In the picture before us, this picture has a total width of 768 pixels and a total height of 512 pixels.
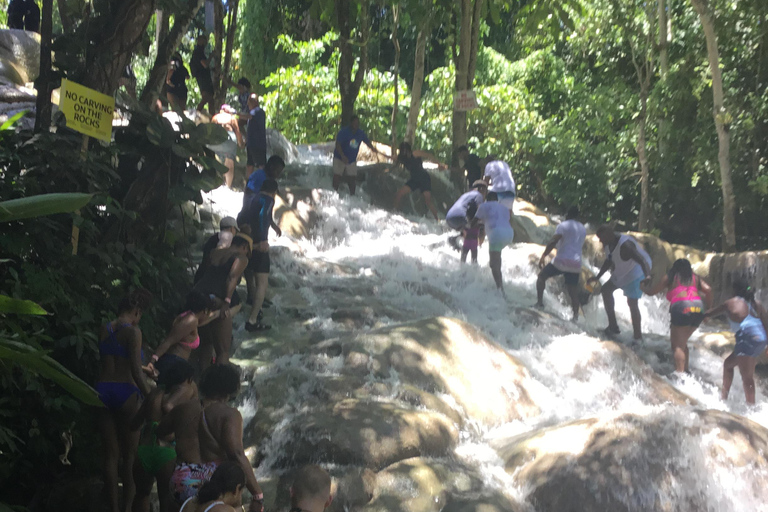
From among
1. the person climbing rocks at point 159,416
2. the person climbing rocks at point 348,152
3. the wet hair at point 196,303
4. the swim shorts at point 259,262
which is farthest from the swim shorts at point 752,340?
the person climbing rocks at point 348,152

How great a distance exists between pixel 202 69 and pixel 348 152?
10.3ft

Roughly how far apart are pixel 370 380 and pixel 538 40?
688 inches

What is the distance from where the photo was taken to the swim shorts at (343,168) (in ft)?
49.5

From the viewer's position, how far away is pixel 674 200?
18.6 metres

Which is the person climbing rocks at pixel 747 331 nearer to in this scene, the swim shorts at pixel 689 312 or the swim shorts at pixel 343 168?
the swim shorts at pixel 689 312

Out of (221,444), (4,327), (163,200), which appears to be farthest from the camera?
(163,200)

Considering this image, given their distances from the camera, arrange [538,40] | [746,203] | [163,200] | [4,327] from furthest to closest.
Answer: [538,40], [746,203], [163,200], [4,327]

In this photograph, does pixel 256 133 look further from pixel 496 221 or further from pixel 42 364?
pixel 42 364

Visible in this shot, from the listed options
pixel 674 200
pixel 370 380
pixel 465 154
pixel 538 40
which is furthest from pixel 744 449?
pixel 538 40

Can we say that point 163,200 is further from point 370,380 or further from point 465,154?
point 465,154

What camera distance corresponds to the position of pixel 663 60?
17.0m

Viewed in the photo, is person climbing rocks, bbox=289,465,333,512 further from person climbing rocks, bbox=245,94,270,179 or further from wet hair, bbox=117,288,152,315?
person climbing rocks, bbox=245,94,270,179

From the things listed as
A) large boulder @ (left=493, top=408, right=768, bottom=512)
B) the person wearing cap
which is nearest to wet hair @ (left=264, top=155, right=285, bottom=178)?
the person wearing cap

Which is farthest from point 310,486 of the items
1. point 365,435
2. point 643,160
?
point 643,160
